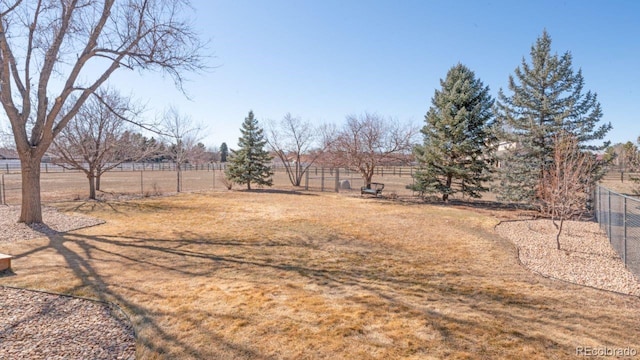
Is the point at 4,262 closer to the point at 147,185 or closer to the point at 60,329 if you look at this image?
the point at 60,329

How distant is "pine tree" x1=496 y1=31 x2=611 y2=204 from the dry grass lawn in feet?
17.5

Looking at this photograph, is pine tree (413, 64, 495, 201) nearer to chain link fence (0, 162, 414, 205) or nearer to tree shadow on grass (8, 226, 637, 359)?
chain link fence (0, 162, 414, 205)

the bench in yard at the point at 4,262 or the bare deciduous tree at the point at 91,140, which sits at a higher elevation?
the bare deciduous tree at the point at 91,140

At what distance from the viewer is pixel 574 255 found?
643cm

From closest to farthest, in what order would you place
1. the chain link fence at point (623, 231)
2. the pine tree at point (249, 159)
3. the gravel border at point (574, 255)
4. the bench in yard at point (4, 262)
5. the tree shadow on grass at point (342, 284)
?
the tree shadow on grass at point (342, 284) < the bench in yard at point (4, 262) < the gravel border at point (574, 255) < the chain link fence at point (623, 231) < the pine tree at point (249, 159)

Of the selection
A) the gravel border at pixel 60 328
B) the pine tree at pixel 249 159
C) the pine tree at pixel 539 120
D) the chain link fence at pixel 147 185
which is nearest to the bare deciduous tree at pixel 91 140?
the chain link fence at pixel 147 185

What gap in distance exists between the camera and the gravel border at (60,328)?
2922 millimetres

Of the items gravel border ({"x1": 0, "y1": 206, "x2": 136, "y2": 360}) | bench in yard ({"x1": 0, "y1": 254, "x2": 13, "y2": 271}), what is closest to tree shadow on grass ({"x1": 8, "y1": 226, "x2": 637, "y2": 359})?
gravel border ({"x1": 0, "y1": 206, "x2": 136, "y2": 360})

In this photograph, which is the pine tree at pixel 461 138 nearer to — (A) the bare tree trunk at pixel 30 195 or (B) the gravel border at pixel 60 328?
(B) the gravel border at pixel 60 328

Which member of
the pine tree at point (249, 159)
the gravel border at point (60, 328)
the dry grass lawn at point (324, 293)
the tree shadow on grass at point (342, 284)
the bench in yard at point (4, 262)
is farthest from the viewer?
the pine tree at point (249, 159)

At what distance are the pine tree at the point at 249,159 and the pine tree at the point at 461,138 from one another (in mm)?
11094

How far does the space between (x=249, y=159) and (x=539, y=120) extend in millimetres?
16221

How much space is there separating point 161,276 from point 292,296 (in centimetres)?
220

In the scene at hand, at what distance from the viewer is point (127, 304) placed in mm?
3873
